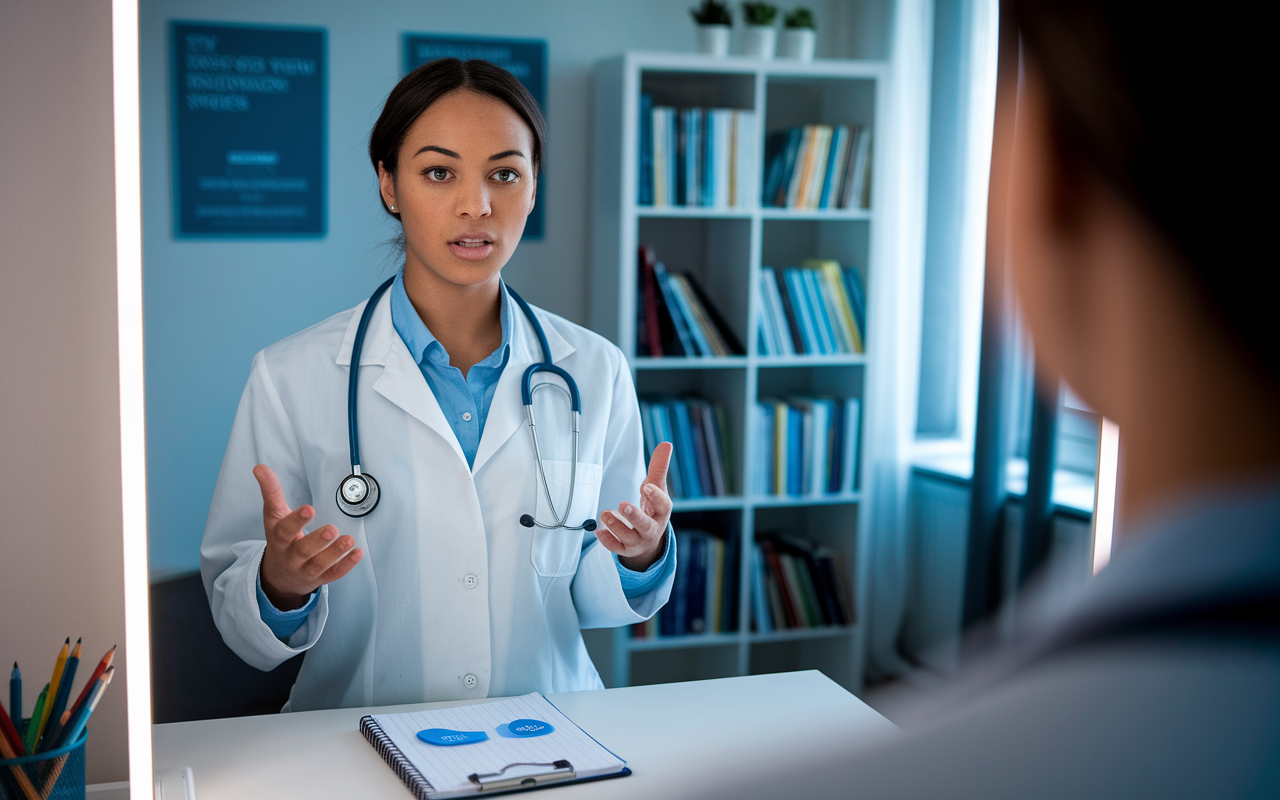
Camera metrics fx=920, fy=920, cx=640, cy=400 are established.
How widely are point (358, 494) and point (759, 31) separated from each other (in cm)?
142

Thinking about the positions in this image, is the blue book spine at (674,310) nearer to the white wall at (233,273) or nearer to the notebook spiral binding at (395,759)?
the white wall at (233,273)

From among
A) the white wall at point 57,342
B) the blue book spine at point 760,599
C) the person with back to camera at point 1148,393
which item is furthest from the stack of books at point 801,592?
the person with back to camera at point 1148,393

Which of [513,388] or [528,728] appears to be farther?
[513,388]

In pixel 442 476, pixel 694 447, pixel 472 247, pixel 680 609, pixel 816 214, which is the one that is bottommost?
pixel 680 609

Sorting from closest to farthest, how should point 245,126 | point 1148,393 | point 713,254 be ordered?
1. point 1148,393
2. point 245,126
3. point 713,254

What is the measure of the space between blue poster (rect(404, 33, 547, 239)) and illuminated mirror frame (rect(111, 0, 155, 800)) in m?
0.29

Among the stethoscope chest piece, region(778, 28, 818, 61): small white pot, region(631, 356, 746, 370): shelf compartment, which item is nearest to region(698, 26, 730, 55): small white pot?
region(778, 28, 818, 61): small white pot

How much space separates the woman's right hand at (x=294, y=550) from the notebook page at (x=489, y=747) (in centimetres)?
15

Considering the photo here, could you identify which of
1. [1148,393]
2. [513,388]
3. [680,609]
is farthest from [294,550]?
[680,609]

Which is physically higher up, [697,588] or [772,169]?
[772,169]

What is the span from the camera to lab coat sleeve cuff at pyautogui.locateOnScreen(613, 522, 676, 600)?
0.97 meters

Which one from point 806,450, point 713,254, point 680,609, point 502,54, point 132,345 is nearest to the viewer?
point 132,345

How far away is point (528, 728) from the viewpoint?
815 mm

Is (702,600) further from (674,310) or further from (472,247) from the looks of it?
(472,247)
